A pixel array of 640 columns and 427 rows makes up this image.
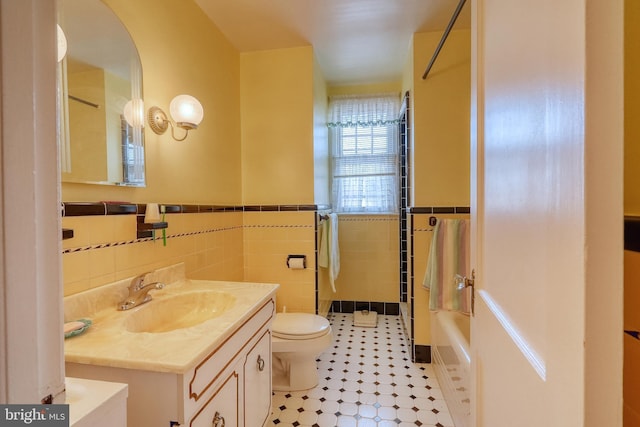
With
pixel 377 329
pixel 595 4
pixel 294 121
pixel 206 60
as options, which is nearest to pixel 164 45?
pixel 206 60

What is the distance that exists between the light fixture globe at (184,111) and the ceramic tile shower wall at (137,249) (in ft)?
1.63

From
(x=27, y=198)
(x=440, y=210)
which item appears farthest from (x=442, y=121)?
(x=27, y=198)

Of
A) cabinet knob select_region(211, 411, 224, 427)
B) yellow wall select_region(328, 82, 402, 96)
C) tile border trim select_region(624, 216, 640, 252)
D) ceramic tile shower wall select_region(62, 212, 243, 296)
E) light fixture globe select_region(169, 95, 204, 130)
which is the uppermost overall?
yellow wall select_region(328, 82, 402, 96)

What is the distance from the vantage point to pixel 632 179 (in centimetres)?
56

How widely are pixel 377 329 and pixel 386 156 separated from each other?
178 centimetres

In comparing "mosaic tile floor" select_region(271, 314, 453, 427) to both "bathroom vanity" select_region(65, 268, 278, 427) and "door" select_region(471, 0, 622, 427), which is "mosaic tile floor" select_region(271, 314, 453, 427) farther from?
"door" select_region(471, 0, 622, 427)

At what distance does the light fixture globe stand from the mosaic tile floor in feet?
5.70

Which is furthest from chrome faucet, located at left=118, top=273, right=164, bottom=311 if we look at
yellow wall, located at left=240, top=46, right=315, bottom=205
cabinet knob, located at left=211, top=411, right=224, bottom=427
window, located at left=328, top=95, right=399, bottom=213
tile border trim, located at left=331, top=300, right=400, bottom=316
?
tile border trim, located at left=331, top=300, right=400, bottom=316

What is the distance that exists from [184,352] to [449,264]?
6.00 feet

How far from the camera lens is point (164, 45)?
149cm

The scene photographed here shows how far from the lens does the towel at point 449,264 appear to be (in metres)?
2.03

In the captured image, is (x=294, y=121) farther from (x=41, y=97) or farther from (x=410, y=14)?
(x=41, y=97)

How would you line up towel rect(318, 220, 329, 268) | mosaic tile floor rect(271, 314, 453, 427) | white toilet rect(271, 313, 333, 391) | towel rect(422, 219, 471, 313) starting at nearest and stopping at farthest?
mosaic tile floor rect(271, 314, 453, 427)
white toilet rect(271, 313, 333, 391)
towel rect(422, 219, 471, 313)
towel rect(318, 220, 329, 268)

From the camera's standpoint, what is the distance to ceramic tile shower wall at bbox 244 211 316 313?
230 cm
